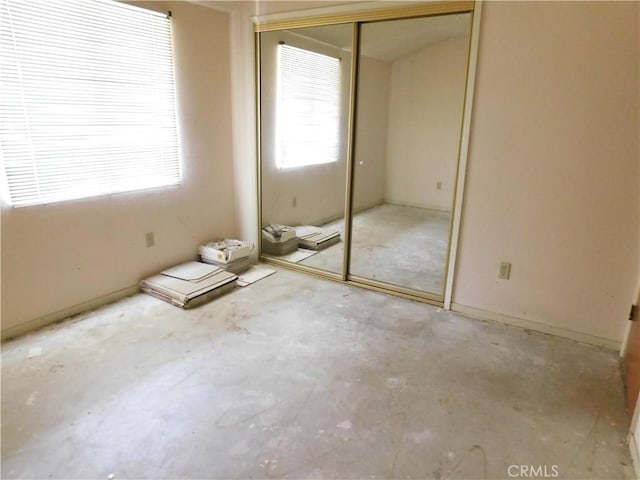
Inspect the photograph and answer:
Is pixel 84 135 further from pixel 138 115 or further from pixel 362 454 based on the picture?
pixel 362 454

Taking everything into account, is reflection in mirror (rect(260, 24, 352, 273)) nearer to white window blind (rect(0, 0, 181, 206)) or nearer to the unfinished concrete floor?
white window blind (rect(0, 0, 181, 206))

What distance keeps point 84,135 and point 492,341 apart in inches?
113

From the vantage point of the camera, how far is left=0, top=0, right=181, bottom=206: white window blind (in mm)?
2203

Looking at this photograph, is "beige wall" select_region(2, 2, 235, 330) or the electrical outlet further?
the electrical outlet

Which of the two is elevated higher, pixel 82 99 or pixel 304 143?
pixel 82 99

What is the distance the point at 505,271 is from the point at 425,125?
150cm

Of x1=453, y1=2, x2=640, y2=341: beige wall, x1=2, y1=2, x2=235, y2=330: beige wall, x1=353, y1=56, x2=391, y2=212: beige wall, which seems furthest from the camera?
x1=353, y1=56, x2=391, y2=212: beige wall

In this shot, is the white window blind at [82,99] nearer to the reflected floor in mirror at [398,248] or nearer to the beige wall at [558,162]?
the reflected floor in mirror at [398,248]

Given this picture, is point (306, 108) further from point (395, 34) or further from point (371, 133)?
point (395, 34)

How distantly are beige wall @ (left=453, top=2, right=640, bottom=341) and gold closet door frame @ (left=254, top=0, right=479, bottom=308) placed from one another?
0.26 ft

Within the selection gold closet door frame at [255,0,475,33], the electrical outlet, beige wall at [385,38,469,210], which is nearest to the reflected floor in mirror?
beige wall at [385,38,469,210]

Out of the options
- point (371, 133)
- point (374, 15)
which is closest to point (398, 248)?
point (371, 133)

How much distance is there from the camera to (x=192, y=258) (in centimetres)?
345

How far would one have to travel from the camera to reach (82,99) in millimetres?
2482
